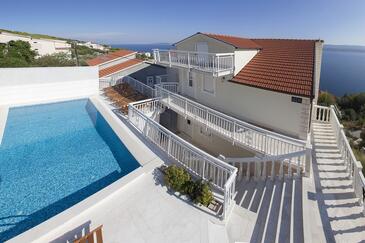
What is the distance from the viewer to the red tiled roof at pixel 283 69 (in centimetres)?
1201

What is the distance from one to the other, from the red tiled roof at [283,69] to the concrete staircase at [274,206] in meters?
5.21

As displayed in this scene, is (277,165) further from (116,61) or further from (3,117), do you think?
(116,61)

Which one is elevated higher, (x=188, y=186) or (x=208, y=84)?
(x=208, y=84)

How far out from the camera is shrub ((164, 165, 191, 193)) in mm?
7923

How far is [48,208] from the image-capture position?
25.3 ft

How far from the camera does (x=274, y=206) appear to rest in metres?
7.49

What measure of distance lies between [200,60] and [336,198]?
11.6m

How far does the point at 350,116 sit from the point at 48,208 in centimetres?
4867

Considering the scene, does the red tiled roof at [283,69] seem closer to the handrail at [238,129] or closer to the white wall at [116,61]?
the handrail at [238,129]

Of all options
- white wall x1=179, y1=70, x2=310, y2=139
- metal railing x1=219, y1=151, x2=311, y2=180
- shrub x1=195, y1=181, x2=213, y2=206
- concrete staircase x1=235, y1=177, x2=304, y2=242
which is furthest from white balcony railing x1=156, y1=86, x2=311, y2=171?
shrub x1=195, y1=181, x2=213, y2=206

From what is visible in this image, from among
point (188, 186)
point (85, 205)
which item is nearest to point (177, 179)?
point (188, 186)

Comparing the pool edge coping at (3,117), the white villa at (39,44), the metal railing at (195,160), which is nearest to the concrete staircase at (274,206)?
the metal railing at (195,160)

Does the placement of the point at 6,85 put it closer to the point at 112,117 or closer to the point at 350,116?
the point at 112,117

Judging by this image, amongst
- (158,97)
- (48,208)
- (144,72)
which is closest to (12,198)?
(48,208)
